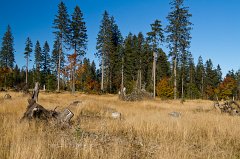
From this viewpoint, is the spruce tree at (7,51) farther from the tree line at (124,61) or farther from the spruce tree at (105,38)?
the spruce tree at (105,38)

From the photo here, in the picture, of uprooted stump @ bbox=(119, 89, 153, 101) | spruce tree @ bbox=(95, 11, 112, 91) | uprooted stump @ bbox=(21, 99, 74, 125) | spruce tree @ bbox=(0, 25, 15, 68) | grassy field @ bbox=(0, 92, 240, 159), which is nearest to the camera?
grassy field @ bbox=(0, 92, 240, 159)

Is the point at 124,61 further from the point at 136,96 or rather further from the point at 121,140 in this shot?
the point at 121,140

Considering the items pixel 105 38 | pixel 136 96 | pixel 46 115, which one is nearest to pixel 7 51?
pixel 105 38

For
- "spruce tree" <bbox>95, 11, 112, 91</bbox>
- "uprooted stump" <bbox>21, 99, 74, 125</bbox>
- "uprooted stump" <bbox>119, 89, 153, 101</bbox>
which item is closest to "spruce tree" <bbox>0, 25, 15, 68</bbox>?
"spruce tree" <bbox>95, 11, 112, 91</bbox>

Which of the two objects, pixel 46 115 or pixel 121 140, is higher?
pixel 46 115

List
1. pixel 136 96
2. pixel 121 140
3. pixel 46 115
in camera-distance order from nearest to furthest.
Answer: pixel 121 140, pixel 46 115, pixel 136 96

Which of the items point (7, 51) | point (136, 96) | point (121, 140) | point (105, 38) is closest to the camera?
point (121, 140)

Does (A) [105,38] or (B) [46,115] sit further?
(A) [105,38]

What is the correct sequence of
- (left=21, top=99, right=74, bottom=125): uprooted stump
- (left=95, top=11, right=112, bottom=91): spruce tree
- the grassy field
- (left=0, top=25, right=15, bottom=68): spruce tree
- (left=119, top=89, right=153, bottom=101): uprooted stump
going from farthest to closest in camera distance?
(left=0, top=25, right=15, bottom=68): spruce tree, (left=95, top=11, right=112, bottom=91): spruce tree, (left=119, top=89, right=153, bottom=101): uprooted stump, (left=21, top=99, right=74, bottom=125): uprooted stump, the grassy field

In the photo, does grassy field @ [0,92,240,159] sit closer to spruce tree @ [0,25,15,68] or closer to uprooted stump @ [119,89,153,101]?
uprooted stump @ [119,89,153,101]

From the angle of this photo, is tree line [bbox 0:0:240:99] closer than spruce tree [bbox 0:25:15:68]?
Yes

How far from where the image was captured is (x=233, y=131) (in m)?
7.06

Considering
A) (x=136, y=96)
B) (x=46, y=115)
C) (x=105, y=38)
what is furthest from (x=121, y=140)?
(x=105, y=38)

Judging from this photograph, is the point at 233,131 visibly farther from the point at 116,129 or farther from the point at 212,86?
the point at 212,86
